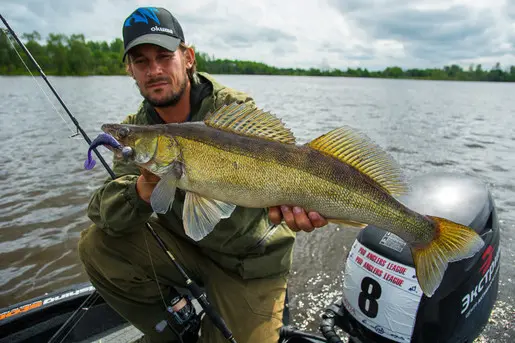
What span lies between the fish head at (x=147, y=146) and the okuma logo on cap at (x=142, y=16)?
126 centimetres

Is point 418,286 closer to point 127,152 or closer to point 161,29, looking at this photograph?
point 127,152

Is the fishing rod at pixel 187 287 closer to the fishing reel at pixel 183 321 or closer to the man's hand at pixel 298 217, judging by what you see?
the fishing reel at pixel 183 321

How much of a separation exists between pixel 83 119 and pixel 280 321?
52.1ft

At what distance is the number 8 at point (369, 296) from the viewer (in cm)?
277

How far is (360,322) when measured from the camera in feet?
9.36

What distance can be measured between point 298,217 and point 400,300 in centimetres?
95

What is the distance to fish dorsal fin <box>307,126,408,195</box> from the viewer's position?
235 cm

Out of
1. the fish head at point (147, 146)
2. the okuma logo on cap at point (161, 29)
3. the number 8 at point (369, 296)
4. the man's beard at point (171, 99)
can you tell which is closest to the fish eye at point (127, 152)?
the fish head at point (147, 146)

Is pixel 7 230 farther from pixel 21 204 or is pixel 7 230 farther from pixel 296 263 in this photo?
pixel 296 263

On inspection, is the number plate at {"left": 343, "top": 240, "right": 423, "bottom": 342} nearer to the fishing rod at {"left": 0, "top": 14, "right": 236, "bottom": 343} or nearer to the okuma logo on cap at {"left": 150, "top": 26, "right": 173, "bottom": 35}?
the fishing rod at {"left": 0, "top": 14, "right": 236, "bottom": 343}

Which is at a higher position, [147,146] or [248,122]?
[248,122]

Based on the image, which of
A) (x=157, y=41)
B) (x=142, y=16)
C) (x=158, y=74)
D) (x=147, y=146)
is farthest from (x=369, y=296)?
(x=142, y=16)

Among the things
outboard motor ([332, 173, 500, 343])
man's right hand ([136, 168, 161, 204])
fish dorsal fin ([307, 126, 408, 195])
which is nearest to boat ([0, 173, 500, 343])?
outboard motor ([332, 173, 500, 343])

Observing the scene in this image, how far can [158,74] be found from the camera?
10.7 ft
